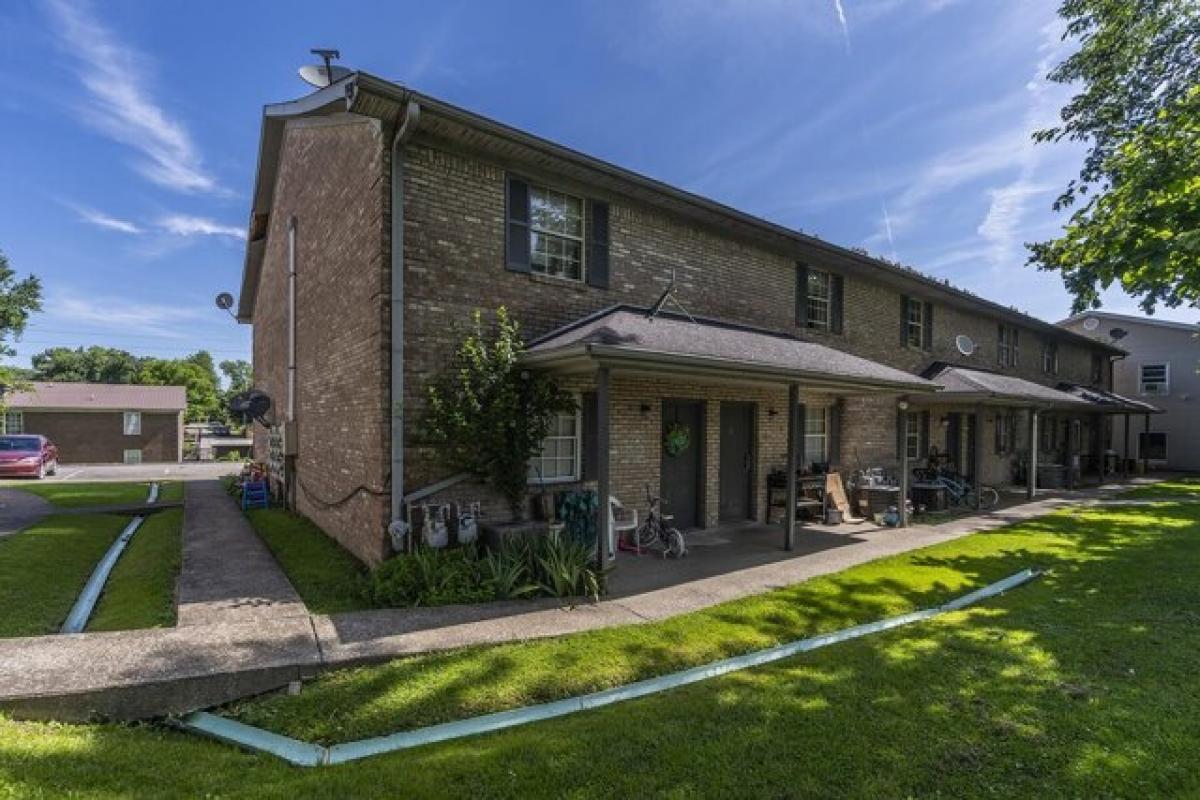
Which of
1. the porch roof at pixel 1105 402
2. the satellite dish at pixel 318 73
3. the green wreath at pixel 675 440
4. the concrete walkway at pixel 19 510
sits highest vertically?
the satellite dish at pixel 318 73

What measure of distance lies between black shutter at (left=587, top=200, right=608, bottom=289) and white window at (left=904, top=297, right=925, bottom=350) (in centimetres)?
1002

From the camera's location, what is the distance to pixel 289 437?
11.8 m

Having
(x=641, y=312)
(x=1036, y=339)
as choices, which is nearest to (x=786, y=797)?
(x=641, y=312)

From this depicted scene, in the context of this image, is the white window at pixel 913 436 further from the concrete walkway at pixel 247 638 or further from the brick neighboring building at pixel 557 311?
the concrete walkway at pixel 247 638

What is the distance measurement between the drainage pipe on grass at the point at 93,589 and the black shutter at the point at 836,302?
13385mm

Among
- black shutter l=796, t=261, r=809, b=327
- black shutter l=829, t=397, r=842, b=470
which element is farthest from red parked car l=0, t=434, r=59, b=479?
black shutter l=829, t=397, r=842, b=470

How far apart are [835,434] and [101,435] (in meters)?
37.8

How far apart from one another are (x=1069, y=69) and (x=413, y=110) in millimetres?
15940

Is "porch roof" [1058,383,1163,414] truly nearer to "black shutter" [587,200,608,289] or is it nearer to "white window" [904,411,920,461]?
"white window" [904,411,920,461]

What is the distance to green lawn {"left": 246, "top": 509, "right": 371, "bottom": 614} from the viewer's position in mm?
6300

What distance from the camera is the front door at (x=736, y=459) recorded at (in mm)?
10820

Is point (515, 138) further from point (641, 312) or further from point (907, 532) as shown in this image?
point (907, 532)

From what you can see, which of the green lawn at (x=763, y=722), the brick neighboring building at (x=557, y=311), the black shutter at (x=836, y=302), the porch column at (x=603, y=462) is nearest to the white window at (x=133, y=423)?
the brick neighboring building at (x=557, y=311)

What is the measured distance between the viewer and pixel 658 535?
8.84 meters
